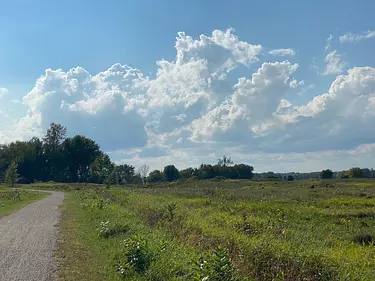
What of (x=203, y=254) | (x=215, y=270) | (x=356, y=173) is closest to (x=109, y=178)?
(x=203, y=254)

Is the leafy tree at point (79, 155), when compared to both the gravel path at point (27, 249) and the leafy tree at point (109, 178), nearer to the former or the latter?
the leafy tree at point (109, 178)

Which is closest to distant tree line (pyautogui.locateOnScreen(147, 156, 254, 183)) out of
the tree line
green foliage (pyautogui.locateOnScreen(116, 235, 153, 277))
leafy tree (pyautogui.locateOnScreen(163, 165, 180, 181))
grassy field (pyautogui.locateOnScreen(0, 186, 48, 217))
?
leafy tree (pyautogui.locateOnScreen(163, 165, 180, 181))

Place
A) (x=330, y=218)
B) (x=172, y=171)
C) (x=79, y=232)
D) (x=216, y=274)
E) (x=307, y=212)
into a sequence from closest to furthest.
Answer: (x=216, y=274) < (x=79, y=232) < (x=330, y=218) < (x=307, y=212) < (x=172, y=171)

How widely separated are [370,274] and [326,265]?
0.89 meters

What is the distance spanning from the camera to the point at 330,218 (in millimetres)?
22797

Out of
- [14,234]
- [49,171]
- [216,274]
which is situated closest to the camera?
[216,274]

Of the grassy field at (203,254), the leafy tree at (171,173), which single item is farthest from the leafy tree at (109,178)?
the leafy tree at (171,173)

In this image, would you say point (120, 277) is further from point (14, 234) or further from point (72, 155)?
point (72, 155)

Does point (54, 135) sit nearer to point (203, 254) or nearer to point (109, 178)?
point (109, 178)

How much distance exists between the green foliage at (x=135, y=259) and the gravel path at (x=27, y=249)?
170 cm

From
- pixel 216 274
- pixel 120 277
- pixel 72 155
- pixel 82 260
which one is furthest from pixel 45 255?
pixel 72 155

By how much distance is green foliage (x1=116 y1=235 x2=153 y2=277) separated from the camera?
952cm

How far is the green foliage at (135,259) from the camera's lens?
952cm

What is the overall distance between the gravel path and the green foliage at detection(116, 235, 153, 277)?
1699 mm
